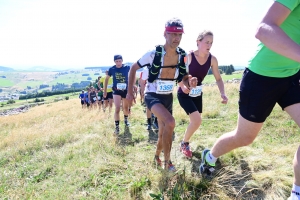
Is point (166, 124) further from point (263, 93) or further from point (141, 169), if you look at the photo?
point (263, 93)

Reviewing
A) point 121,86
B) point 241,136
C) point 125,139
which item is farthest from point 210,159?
point 121,86

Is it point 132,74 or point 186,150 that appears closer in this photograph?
point 132,74

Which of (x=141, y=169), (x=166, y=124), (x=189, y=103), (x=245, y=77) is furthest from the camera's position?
(x=189, y=103)

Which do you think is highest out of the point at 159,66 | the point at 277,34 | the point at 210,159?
the point at 277,34

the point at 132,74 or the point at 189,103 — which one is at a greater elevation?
the point at 132,74

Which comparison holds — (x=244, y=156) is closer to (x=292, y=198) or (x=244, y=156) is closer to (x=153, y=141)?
(x=292, y=198)

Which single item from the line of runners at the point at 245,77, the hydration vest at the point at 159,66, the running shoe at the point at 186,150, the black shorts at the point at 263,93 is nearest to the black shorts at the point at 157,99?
the line of runners at the point at 245,77

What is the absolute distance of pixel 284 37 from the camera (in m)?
1.57

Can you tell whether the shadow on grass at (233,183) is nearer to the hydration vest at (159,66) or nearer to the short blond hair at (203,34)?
the hydration vest at (159,66)

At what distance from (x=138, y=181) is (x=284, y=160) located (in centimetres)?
235

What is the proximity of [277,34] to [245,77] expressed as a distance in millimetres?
850

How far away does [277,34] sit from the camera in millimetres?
1578

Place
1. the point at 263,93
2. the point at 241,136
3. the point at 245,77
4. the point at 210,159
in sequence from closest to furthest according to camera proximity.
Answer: the point at 263,93 → the point at 245,77 → the point at 241,136 → the point at 210,159

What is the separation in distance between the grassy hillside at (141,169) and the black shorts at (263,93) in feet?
3.35
